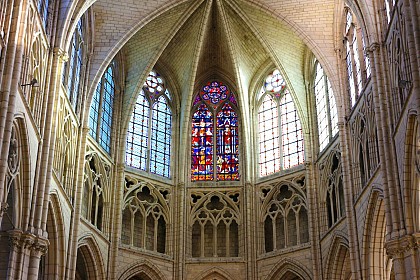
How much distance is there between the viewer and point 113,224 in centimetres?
2686

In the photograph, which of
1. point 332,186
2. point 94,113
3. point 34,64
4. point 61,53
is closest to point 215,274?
point 332,186

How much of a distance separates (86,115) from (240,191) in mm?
7549

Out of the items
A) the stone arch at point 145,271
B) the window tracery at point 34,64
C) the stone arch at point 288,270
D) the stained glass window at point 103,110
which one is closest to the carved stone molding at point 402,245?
the stone arch at point 288,270

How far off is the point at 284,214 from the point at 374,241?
6.79 m

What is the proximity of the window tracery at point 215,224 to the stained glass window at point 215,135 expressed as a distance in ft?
3.40

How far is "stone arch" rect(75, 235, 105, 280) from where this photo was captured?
2512 cm

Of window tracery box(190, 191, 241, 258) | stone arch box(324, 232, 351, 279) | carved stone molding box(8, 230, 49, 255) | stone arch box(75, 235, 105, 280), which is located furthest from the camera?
window tracery box(190, 191, 241, 258)

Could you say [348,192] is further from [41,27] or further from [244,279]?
[41,27]

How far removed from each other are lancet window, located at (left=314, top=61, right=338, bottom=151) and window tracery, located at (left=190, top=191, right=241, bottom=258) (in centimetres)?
438

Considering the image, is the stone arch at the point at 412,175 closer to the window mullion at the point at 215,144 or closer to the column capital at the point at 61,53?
the column capital at the point at 61,53

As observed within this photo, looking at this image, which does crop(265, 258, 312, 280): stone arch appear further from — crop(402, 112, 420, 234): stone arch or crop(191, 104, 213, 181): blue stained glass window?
crop(402, 112, 420, 234): stone arch

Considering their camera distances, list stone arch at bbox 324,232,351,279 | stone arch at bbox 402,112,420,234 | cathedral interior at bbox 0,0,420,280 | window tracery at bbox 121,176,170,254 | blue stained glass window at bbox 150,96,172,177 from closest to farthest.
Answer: stone arch at bbox 402,112,420,234
cathedral interior at bbox 0,0,420,280
stone arch at bbox 324,232,351,279
window tracery at bbox 121,176,170,254
blue stained glass window at bbox 150,96,172,177

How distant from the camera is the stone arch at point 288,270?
26.8 m

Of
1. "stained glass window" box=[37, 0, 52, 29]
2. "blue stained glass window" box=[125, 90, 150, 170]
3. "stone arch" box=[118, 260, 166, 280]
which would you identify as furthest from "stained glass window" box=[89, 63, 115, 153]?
"stained glass window" box=[37, 0, 52, 29]
